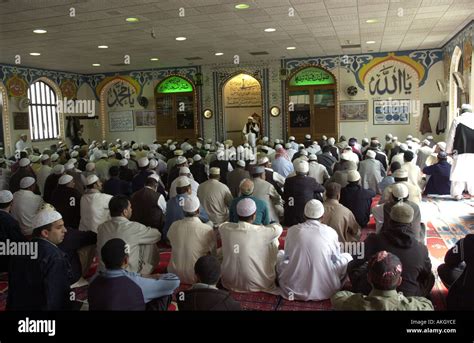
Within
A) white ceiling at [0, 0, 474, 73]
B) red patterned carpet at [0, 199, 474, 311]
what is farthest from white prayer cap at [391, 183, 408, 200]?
white ceiling at [0, 0, 474, 73]

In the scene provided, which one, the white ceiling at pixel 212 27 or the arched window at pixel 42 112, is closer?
the white ceiling at pixel 212 27

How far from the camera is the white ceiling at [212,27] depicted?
21.0 feet

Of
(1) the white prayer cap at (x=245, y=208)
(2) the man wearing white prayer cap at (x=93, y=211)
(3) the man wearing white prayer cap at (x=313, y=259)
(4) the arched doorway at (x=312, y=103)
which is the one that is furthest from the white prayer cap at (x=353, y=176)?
(4) the arched doorway at (x=312, y=103)

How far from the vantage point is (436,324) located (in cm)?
256

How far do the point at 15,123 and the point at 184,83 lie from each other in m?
4.83

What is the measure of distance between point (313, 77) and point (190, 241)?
398 inches

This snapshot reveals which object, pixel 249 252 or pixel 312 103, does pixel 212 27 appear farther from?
pixel 312 103

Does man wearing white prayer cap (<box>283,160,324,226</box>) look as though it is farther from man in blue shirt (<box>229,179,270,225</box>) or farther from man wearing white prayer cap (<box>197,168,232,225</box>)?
man in blue shirt (<box>229,179,270,225</box>)

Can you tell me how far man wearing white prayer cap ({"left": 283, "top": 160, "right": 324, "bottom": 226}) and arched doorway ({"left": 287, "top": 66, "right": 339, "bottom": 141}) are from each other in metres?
7.94

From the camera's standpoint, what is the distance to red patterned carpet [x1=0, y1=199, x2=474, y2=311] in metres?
3.40

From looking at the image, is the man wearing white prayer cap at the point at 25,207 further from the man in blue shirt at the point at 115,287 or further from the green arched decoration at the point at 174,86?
the green arched decoration at the point at 174,86

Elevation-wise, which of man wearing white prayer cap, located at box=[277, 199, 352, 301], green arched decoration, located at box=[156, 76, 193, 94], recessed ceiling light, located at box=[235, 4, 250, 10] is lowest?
man wearing white prayer cap, located at box=[277, 199, 352, 301]

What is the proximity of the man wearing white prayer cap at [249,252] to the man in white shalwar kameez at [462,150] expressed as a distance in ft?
13.5

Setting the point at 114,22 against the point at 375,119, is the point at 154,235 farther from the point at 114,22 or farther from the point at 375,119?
the point at 375,119
